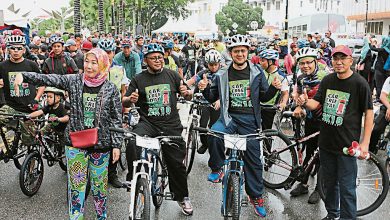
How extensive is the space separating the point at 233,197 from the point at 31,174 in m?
3.01

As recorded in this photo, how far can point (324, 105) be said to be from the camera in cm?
524

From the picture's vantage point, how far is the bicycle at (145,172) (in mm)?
4746

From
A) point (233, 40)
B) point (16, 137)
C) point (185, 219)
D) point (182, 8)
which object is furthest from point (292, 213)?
point (182, 8)

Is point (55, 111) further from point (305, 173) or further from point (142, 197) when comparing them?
point (305, 173)

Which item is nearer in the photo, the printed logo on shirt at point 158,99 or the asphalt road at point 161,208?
the printed logo on shirt at point 158,99

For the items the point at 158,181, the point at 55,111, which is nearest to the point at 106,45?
the point at 55,111

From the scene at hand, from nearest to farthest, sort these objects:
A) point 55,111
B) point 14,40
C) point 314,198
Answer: point 314,198, point 14,40, point 55,111

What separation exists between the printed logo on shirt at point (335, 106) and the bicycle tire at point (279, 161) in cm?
138

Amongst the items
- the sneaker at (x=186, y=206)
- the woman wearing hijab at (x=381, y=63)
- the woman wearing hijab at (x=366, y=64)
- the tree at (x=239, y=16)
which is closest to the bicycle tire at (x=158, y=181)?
the sneaker at (x=186, y=206)

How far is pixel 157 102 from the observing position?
220 inches

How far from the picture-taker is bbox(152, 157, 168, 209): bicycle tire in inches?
220

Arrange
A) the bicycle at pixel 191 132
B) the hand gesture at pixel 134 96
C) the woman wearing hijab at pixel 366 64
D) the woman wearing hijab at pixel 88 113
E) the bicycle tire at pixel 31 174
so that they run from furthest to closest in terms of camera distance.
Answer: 1. the woman wearing hijab at pixel 366 64
2. the bicycle at pixel 191 132
3. the bicycle tire at pixel 31 174
4. the hand gesture at pixel 134 96
5. the woman wearing hijab at pixel 88 113

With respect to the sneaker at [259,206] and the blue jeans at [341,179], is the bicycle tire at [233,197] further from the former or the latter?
the blue jeans at [341,179]

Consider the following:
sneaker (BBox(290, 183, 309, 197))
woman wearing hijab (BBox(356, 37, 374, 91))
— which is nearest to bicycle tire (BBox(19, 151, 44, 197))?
sneaker (BBox(290, 183, 309, 197))
